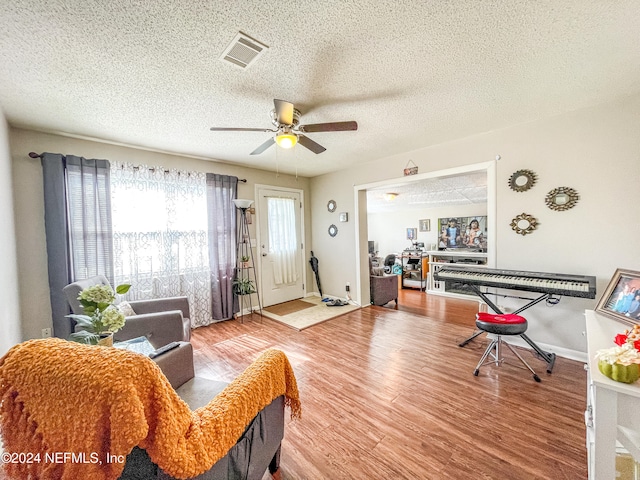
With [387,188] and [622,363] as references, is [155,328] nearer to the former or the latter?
[622,363]

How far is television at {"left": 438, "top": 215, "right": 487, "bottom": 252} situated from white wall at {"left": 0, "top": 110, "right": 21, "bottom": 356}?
865cm

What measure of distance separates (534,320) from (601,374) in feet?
7.01

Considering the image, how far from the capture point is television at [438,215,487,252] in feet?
23.5

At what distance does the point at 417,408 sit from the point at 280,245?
132 inches

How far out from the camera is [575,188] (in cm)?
243

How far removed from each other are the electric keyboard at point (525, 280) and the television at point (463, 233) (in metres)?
5.09

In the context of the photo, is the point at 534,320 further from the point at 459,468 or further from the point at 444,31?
the point at 444,31

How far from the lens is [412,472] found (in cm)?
135

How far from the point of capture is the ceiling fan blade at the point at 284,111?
175cm

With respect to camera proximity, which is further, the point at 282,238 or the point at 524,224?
the point at 282,238

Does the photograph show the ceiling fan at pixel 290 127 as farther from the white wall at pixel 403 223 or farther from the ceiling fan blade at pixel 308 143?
the white wall at pixel 403 223

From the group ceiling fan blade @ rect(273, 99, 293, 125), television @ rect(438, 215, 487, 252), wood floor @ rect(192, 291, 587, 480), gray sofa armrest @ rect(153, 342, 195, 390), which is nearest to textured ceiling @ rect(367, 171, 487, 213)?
television @ rect(438, 215, 487, 252)

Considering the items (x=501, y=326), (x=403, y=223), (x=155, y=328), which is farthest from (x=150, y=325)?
(x=403, y=223)

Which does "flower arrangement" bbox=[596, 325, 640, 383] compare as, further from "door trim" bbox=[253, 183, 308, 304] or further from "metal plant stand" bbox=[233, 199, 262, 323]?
"door trim" bbox=[253, 183, 308, 304]
